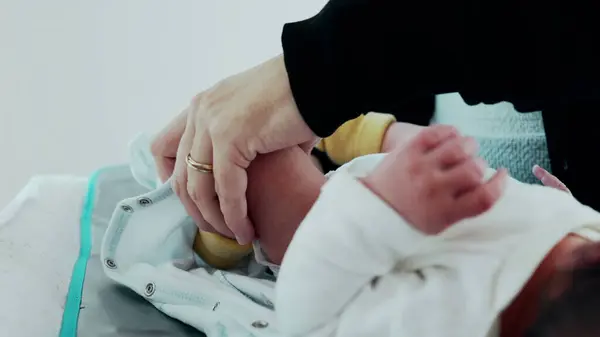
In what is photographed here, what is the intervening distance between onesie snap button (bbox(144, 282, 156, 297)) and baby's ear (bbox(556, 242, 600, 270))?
38 cm

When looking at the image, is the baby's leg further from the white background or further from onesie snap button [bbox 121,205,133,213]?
the white background

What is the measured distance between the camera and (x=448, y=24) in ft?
1.66

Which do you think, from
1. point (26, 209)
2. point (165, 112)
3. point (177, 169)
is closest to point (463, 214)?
point (177, 169)

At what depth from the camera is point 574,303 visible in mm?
373

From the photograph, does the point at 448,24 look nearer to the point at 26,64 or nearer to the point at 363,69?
the point at 363,69

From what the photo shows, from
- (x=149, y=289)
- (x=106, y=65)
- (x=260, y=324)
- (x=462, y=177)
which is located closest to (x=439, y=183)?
(x=462, y=177)

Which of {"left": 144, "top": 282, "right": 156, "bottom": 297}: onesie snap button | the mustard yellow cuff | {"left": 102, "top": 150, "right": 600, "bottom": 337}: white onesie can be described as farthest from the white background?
{"left": 102, "top": 150, "right": 600, "bottom": 337}: white onesie

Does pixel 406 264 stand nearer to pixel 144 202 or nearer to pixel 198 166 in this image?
pixel 198 166

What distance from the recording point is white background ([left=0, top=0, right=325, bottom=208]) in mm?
1483

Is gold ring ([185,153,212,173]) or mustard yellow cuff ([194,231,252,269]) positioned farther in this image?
mustard yellow cuff ([194,231,252,269])

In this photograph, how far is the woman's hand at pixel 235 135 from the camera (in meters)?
0.54

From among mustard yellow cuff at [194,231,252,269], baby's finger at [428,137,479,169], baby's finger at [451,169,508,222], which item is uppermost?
baby's finger at [428,137,479,169]

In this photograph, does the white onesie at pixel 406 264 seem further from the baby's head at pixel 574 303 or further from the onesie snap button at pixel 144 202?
the onesie snap button at pixel 144 202

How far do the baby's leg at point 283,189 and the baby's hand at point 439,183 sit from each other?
0.59 ft
